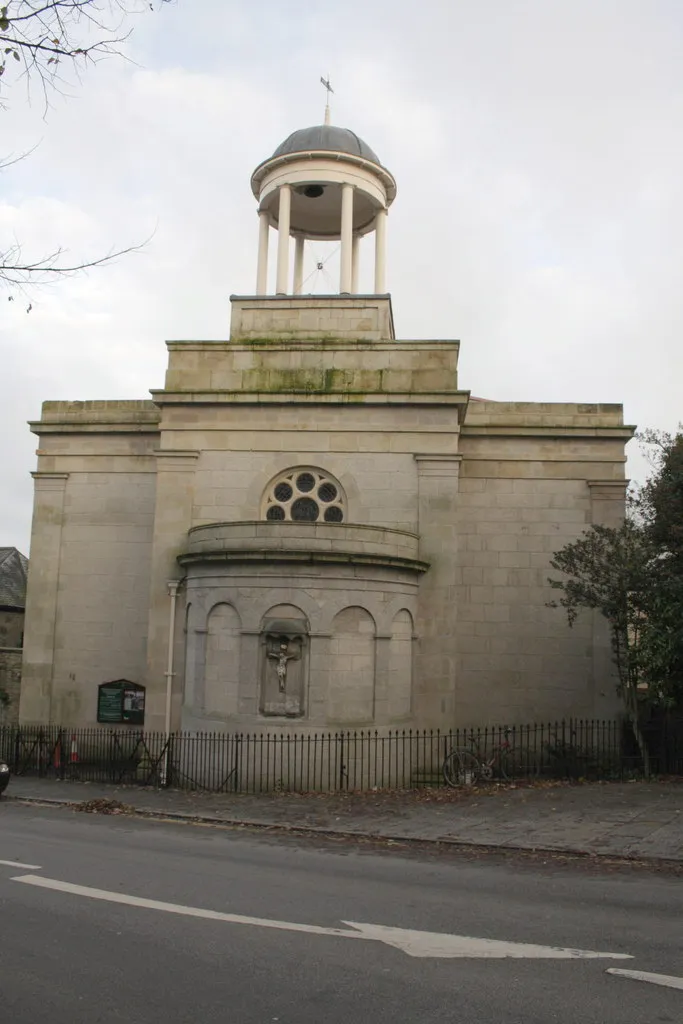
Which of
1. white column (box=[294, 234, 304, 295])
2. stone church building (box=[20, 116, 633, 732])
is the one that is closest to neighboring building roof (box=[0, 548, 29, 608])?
stone church building (box=[20, 116, 633, 732])

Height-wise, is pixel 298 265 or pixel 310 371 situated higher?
pixel 298 265

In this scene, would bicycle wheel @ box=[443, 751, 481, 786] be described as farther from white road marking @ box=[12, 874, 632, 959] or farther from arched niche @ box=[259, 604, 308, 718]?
white road marking @ box=[12, 874, 632, 959]

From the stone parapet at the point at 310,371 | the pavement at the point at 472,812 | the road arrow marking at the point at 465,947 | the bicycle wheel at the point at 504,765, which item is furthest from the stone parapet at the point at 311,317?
the road arrow marking at the point at 465,947

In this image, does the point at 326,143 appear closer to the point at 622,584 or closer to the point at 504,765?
the point at 622,584

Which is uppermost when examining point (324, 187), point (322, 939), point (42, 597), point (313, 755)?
point (324, 187)

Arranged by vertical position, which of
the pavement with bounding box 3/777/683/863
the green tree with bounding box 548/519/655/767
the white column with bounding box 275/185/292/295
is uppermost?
the white column with bounding box 275/185/292/295

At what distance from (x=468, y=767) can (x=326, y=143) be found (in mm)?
15718

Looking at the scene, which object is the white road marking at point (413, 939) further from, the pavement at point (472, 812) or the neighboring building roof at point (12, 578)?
the neighboring building roof at point (12, 578)

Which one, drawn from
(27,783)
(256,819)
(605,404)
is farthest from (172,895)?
(605,404)

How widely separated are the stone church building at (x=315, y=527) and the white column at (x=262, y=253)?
0.08 metres

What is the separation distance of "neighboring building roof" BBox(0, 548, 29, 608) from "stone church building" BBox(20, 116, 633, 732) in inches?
521

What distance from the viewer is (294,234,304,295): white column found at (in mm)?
24425

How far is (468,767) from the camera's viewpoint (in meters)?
18.2

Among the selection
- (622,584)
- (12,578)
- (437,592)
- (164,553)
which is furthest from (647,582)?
(12,578)
